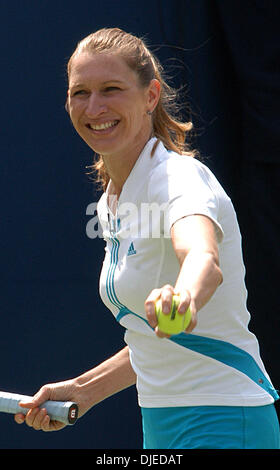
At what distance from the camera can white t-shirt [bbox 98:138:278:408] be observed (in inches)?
80.1

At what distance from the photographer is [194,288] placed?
1.56 metres

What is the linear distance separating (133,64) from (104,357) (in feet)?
6.51

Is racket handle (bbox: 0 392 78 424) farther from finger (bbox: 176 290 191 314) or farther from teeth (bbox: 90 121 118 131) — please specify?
finger (bbox: 176 290 191 314)

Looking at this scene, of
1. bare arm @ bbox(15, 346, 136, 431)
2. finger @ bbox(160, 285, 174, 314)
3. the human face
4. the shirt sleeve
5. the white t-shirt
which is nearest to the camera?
finger @ bbox(160, 285, 174, 314)

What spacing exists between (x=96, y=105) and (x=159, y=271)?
1.41 ft

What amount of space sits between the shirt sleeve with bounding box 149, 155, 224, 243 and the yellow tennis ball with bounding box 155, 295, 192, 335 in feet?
1.22

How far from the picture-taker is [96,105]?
217cm

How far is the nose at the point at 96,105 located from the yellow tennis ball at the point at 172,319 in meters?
0.83

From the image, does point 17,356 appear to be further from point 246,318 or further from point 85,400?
point 246,318

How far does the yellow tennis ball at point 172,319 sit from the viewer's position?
4.69ft

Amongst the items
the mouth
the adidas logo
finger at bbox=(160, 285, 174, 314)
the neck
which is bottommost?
finger at bbox=(160, 285, 174, 314)

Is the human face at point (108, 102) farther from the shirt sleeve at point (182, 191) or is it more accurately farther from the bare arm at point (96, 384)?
the bare arm at point (96, 384)

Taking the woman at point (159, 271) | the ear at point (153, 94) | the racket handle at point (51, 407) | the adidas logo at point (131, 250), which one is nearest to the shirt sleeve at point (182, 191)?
the woman at point (159, 271)

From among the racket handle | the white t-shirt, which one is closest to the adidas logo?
the white t-shirt
